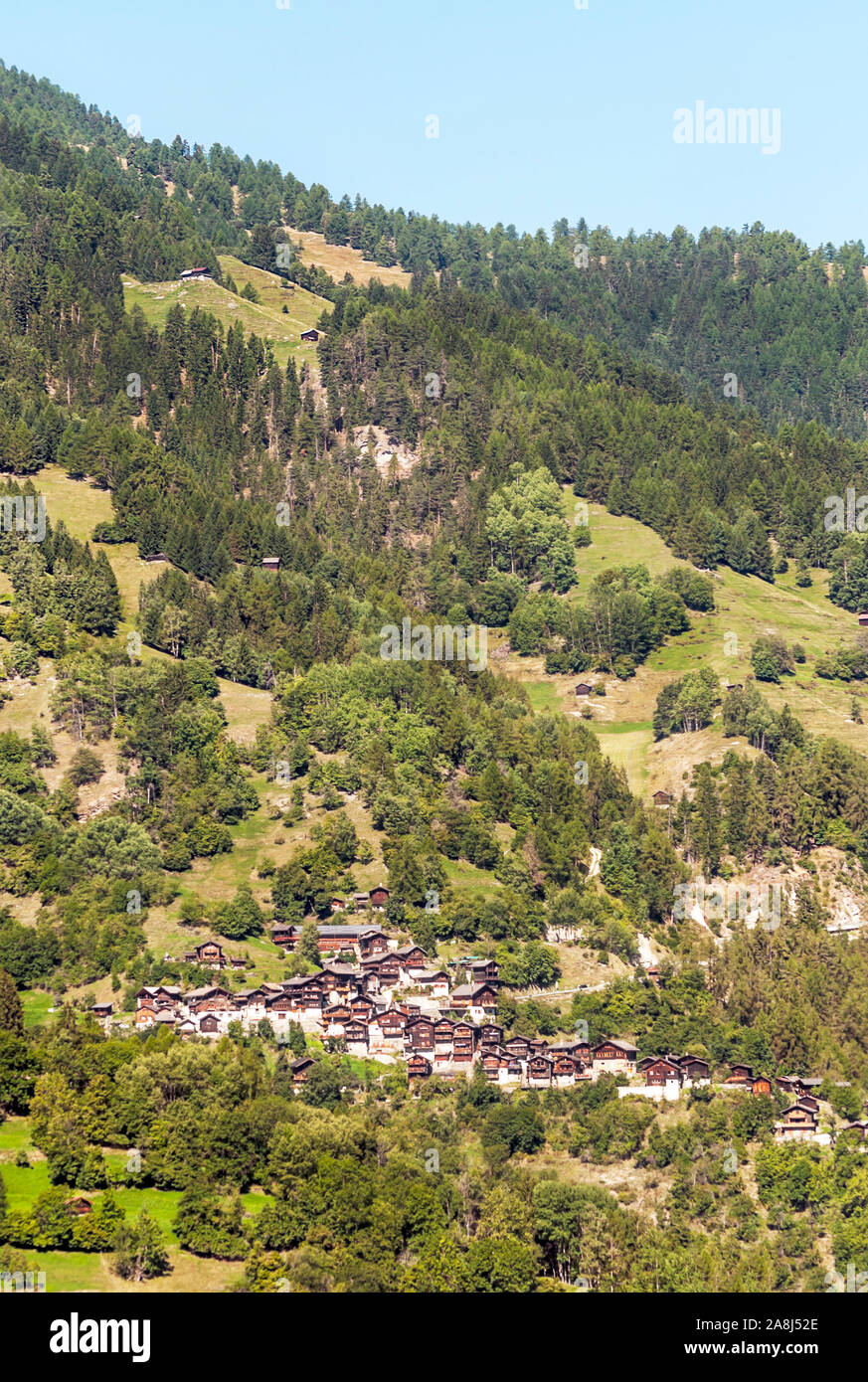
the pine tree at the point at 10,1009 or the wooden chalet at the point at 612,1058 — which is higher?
the pine tree at the point at 10,1009

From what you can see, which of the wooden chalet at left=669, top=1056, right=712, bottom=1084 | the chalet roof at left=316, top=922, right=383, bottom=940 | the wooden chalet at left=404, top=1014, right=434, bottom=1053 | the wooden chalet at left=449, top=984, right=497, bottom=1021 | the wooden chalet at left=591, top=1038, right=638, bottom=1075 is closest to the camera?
the wooden chalet at left=669, top=1056, right=712, bottom=1084

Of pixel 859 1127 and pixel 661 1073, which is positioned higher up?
pixel 661 1073

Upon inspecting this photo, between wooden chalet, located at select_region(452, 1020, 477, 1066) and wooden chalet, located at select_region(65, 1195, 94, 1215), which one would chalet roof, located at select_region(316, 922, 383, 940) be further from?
wooden chalet, located at select_region(65, 1195, 94, 1215)

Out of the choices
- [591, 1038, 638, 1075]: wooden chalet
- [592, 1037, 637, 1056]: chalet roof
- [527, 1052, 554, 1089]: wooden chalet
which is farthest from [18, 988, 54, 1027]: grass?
[592, 1037, 637, 1056]: chalet roof

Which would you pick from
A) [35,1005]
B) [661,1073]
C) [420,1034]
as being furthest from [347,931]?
[661,1073]

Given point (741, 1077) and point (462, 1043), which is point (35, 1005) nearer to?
point (462, 1043)

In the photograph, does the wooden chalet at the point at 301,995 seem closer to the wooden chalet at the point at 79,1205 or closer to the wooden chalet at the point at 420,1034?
the wooden chalet at the point at 420,1034

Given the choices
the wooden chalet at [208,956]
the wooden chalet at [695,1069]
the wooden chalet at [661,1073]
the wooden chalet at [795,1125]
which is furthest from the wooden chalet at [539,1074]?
the wooden chalet at [208,956]

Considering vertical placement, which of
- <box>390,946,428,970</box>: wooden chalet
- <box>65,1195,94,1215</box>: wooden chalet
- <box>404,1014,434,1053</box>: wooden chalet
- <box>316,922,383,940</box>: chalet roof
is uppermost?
<box>65,1195,94,1215</box>: wooden chalet

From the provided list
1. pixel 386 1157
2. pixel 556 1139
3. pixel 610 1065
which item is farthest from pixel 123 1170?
pixel 610 1065
